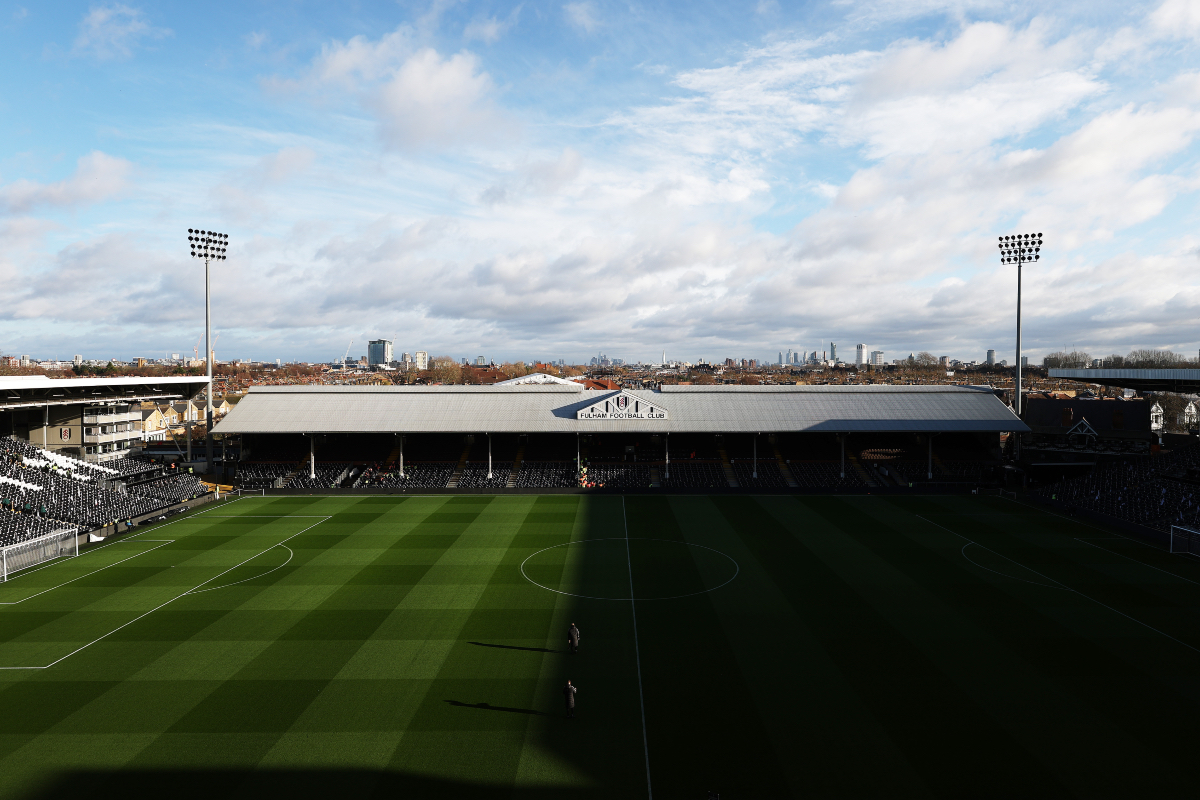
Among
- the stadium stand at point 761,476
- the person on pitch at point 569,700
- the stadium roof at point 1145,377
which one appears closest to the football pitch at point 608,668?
the person on pitch at point 569,700

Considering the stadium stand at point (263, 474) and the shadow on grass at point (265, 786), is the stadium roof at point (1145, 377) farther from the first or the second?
the stadium stand at point (263, 474)

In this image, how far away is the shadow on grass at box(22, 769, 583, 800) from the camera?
42.7 ft

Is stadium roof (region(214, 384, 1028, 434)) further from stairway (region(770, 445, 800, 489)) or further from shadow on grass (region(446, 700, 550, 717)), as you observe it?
shadow on grass (region(446, 700, 550, 717))

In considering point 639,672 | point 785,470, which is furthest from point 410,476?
point 639,672

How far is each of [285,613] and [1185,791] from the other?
25.9 meters

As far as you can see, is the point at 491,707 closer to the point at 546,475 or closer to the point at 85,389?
the point at 546,475

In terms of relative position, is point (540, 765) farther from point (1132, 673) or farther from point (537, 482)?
point (537, 482)

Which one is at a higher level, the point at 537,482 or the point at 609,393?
the point at 609,393

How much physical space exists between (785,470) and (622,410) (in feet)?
46.7

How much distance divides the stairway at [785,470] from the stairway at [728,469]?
156 inches

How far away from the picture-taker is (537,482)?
4916cm

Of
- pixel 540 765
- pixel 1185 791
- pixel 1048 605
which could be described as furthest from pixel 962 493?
pixel 540 765

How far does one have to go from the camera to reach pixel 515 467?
51.9 meters

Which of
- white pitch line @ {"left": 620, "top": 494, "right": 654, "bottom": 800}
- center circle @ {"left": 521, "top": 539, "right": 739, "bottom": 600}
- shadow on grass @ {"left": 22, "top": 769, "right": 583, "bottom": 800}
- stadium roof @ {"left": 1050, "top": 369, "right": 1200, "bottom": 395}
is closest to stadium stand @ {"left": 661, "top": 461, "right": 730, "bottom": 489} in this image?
center circle @ {"left": 521, "top": 539, "right": 739, "bottom": 600}
